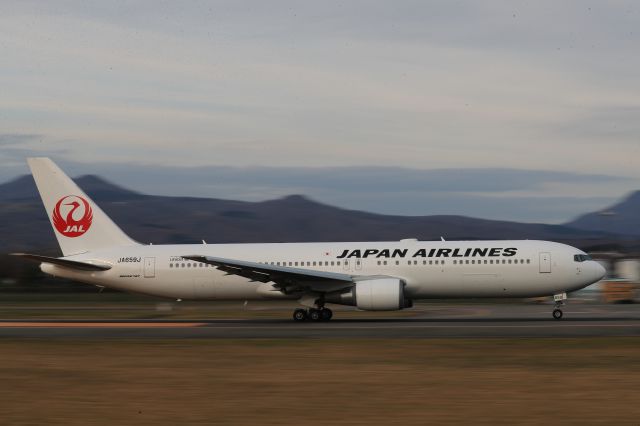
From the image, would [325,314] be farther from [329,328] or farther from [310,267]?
[329,328]

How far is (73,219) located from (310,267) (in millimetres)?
11515

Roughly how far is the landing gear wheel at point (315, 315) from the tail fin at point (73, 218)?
9.43 meters

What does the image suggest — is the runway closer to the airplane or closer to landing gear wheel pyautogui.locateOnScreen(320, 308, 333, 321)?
landing gear wheel pyautogui.locateOnScreen(320, 308, 333, 321)

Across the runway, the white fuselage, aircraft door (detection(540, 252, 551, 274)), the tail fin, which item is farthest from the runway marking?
aircraft door (detection(540, 252, 551, 274))

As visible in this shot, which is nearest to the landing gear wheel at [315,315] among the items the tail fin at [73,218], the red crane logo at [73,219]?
the tail fin at [73,218]

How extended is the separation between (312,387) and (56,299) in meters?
52.7

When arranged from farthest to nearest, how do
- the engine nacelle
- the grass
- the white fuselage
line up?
1. the white fuselage
2. the engine nacelle
3. the grass

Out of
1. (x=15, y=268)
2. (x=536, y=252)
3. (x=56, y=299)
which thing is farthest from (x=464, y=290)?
(x=15, y=268)

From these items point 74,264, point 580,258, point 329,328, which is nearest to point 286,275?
point 329,328

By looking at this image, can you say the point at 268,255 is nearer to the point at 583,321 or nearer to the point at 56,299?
the point at 583,321

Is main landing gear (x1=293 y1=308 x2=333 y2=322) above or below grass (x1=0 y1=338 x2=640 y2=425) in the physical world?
above

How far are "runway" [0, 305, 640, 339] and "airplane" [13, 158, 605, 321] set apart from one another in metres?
1.25

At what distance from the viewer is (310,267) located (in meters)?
37.7

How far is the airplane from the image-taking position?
36.1m
